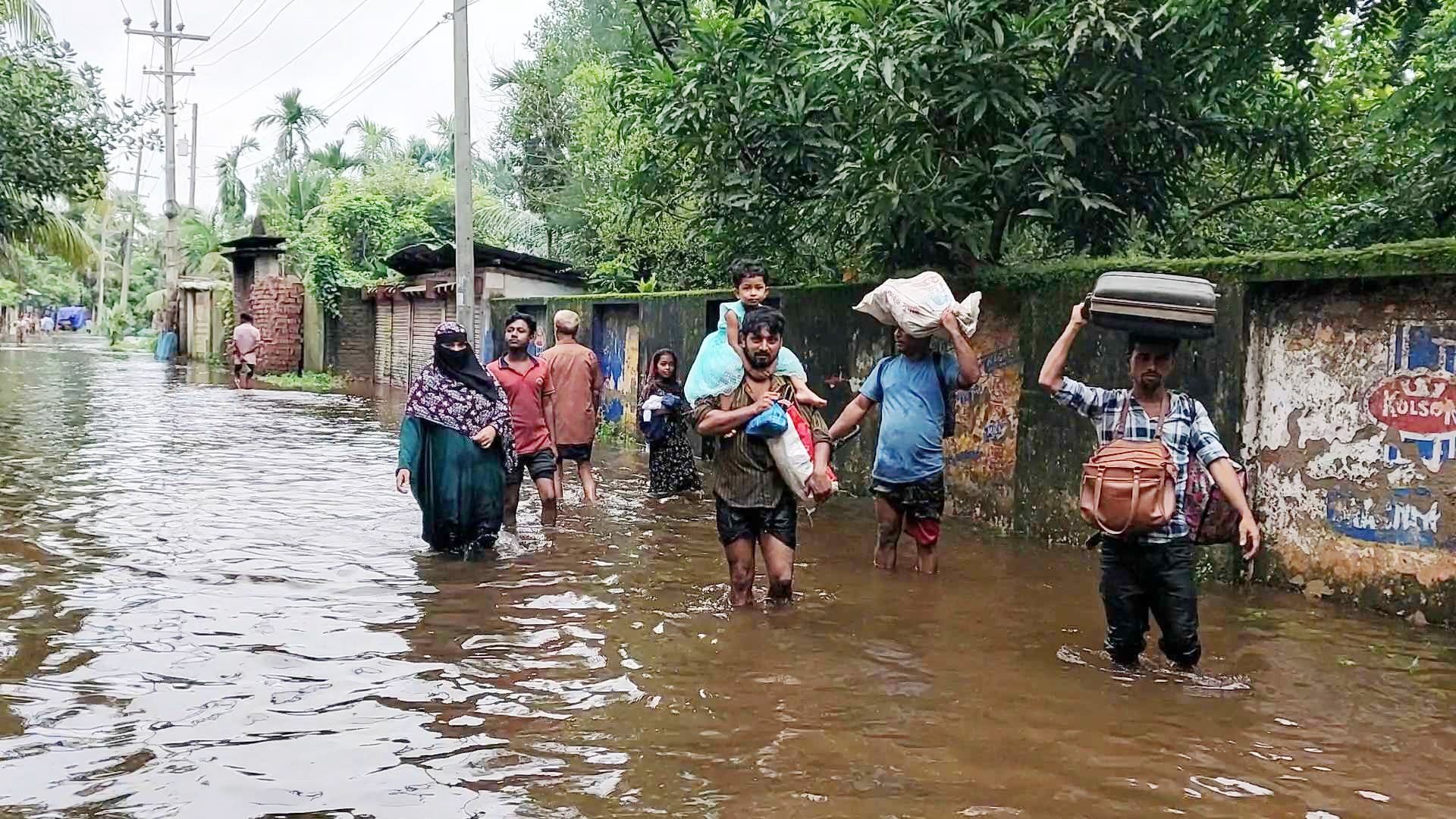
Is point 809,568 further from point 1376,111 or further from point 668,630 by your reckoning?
point 1376,111

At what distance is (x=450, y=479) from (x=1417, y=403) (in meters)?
5.34

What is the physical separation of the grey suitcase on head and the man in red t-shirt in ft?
16.2

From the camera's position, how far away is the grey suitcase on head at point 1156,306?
5059 mm

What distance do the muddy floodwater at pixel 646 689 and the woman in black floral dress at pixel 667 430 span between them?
1.76m

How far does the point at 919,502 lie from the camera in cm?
752

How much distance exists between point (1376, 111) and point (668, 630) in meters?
6.71

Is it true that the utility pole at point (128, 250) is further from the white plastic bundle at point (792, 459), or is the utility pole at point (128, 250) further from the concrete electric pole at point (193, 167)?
the white plastic bundle at point (792, 459)

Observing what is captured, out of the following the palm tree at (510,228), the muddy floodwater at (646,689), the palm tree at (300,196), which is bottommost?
the muddy floodwater at (646,689)

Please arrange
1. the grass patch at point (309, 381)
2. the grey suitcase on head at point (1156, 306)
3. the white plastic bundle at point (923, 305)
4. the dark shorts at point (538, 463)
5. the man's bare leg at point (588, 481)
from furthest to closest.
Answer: the grass patch at point (309, 381) → the man's bare leg at point (588, 481) → the dark shorts at point (538, 463) → the white plastic bundle at point (923, 305) → the grey suitcase on head at point (1156, 306)

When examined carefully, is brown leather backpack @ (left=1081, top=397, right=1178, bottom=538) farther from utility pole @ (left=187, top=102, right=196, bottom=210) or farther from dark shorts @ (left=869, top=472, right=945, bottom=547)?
utility pole @ (left=187, top=102, right=196, bottom=210)

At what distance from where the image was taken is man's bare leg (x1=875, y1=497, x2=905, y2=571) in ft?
25.3

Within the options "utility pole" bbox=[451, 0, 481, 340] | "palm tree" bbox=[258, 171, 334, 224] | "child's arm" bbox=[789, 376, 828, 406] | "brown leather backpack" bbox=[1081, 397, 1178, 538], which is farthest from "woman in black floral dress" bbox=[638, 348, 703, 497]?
"palm tree" bbox=[258, 171, 334, 224]

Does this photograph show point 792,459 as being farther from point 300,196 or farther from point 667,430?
point 300,196

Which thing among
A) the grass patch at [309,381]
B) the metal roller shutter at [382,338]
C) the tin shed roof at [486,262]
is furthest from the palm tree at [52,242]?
the tin shed roof at [486,262]
